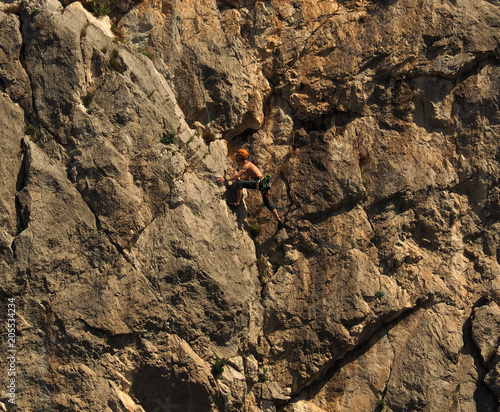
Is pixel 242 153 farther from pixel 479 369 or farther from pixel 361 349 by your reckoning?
pixel 479 369

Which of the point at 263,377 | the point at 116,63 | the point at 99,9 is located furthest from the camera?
the point at 99,9

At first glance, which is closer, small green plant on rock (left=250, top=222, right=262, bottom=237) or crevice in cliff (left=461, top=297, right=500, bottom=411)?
crevice in cliff (left=461, top=297, right=500, bottom=411)

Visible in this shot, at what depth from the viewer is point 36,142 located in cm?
957

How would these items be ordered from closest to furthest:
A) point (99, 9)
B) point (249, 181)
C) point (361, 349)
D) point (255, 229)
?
point (249, 181) < point (99, 9) < point (361, 349) < point (255, 229)

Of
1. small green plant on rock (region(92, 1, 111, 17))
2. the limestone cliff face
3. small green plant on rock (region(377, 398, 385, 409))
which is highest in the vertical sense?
small green plant on rock (region(92, 1, 111, 17))

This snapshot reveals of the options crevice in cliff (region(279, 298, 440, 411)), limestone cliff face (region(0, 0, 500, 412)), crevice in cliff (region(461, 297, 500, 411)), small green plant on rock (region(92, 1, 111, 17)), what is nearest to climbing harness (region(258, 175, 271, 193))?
limestone cliff face (region(0, 0, 500, 412))

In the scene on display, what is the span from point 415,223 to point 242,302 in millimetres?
3698

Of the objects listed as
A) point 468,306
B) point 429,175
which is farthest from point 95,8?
point 468,306

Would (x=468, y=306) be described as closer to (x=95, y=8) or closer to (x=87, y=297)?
(x=87, y=297)

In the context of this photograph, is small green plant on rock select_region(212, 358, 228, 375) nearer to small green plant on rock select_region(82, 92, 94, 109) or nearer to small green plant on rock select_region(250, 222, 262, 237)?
small green plant on rock select_region(250, 222, 262, 237)

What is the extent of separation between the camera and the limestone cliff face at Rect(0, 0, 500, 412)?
367 inches

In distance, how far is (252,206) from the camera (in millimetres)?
11312

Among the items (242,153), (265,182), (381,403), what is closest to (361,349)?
(381,403)

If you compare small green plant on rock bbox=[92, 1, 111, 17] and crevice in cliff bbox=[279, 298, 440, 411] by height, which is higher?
small green plant on rock bbox=[92, 1, 111, 17]
